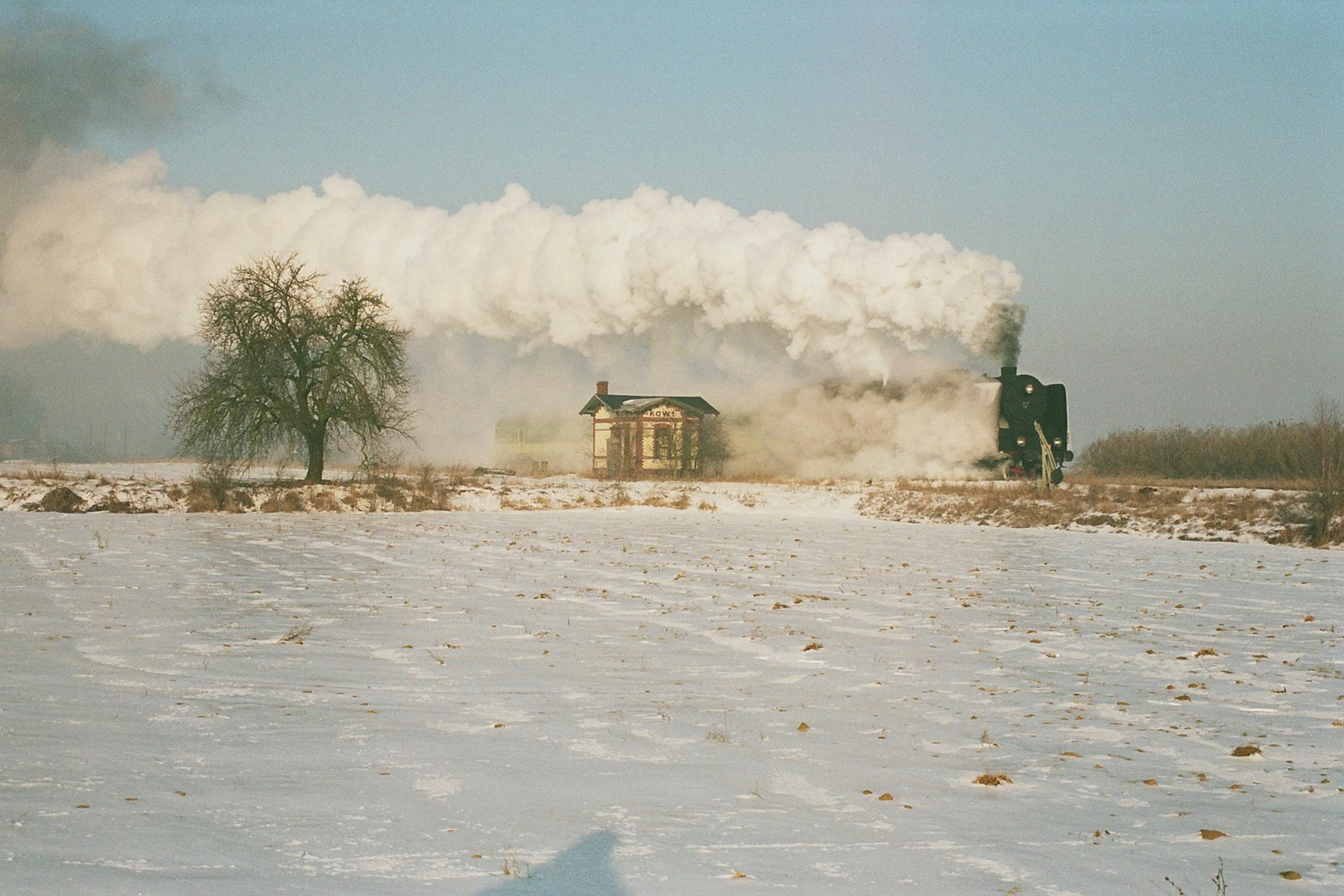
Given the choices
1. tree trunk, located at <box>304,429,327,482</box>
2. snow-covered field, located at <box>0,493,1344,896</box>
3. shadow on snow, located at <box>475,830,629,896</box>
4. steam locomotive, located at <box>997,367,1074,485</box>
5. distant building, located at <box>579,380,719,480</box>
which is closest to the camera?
shadow on snow, located at <box>475,830,629,896</box>

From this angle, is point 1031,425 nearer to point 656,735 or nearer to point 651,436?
point 651,436

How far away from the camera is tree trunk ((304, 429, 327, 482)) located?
145ft

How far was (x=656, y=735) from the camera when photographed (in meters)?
9.23

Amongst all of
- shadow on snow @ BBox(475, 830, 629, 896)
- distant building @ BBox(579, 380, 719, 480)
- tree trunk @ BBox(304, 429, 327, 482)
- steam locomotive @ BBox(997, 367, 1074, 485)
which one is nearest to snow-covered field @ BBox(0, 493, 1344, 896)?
shadow on snow @ BBox(475, 830, 629, 896)

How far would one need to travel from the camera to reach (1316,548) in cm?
2873

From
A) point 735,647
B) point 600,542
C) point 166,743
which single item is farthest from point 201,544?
point 166,743

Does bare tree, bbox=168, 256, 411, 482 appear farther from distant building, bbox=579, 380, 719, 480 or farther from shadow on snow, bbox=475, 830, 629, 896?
→ shadow on snow, bbox=475, 830, 629, 896

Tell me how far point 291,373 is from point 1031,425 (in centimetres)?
2931

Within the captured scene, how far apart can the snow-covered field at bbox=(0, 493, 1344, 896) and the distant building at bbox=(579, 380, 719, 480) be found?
151ft

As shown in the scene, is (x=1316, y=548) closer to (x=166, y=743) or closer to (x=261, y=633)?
(x=261, y=633)

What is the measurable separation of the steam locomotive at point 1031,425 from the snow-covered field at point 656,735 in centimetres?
3024

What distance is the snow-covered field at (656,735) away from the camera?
20.7 feet

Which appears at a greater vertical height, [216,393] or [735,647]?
[216,393]

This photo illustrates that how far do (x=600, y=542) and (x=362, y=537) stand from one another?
573 cm
